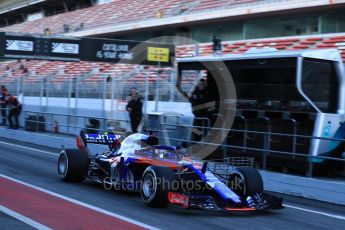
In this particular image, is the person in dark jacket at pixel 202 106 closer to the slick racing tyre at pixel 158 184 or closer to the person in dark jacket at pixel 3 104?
the slick racing tyre at pixel 158 184

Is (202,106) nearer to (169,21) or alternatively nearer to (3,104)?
(3,104)

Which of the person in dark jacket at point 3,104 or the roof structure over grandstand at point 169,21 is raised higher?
the roof structure over grandstand at point 169,21

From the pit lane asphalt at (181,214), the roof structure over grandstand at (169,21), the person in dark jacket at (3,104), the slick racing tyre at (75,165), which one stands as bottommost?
the pit lane asphalt at (181,214)

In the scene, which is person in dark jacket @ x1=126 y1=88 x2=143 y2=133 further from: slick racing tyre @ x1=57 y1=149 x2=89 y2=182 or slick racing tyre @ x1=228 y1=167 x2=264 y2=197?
slick racing tyre @ x1=228 y1=167 x2=264 y2=197

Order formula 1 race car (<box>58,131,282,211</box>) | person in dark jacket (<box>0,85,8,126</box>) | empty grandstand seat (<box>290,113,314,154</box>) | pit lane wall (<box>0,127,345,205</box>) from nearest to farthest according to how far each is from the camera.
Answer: formula 1 race car (<box>58,131,282,211</box>) → pit lane wall (<box>0,127,345,205</box>) → empty grandstand seat (<box>290,113,314,154</box>) → person in dark jacket (<box>0,85,8,126</box>)

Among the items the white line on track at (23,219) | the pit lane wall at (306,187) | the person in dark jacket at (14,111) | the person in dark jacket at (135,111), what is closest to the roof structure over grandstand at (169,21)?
the person in dark jacket at (14,111)

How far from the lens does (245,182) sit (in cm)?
812

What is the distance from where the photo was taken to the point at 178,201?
25.4ft

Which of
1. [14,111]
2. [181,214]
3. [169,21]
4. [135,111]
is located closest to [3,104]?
[14,111]

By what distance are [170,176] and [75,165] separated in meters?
2.83

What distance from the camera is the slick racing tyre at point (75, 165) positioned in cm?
1010

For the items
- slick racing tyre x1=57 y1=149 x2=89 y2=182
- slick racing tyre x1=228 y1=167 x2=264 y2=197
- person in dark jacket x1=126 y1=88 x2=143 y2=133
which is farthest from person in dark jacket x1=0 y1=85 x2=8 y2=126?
slick racing tyre x1=228 y1=167 x2=264 y2=197

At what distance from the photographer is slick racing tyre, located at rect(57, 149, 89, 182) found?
10.1 metres

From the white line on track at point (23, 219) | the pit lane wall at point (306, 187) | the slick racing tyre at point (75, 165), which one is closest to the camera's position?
the white line on track at point (23, 219)
